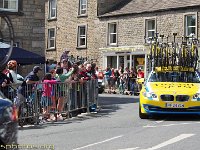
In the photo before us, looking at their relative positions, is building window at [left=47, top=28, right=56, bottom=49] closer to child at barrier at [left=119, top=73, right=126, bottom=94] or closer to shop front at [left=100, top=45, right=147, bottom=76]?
shop front at [left=100, top=45, right=147, bottom=76]

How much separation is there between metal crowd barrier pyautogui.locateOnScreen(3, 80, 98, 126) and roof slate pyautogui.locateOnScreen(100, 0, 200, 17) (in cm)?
2032

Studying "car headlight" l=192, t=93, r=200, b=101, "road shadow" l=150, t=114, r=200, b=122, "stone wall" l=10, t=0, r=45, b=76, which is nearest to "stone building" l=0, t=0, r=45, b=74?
"stone wall" l=10, t=0, r=45, b=76

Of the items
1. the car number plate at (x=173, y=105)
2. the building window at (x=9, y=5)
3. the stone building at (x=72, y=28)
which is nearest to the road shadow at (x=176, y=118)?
the car number plate at (x=173, y=105)

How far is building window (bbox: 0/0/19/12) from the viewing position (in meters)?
24.7

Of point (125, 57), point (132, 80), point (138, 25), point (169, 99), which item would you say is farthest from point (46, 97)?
point (125, 57)

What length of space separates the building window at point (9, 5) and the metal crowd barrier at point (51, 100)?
8.16 metres

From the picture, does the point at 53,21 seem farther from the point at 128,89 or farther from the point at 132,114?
the point at 132,114

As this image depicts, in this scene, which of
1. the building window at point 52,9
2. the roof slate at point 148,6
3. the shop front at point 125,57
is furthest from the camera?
the building window at point 52,9

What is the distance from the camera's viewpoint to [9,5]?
25.1 metres

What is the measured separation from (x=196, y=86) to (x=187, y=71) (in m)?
1.11

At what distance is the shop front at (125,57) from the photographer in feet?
131

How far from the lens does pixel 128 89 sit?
32.5 metres

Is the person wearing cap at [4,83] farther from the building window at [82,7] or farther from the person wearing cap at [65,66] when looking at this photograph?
the building window at [82,7]

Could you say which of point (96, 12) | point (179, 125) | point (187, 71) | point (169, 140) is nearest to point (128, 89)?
point (96, 12)
